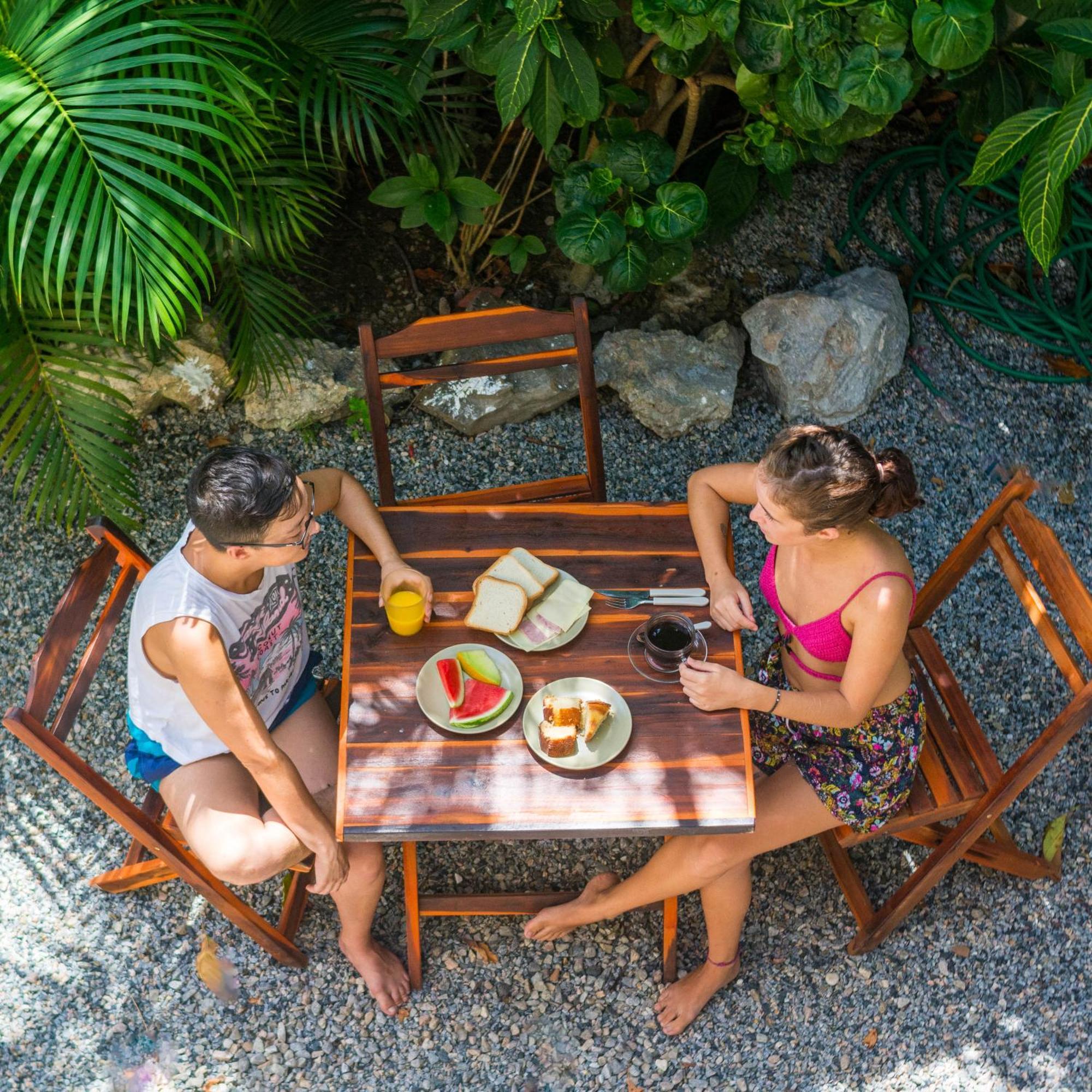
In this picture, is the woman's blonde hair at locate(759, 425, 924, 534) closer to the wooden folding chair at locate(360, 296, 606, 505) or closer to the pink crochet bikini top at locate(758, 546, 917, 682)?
the pink crochet bikini top at locate(758, 546, 917, 682)

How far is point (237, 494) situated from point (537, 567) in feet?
2.34

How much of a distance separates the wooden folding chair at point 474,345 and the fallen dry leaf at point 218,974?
135 cm

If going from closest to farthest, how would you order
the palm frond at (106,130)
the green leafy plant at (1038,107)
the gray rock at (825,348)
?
1. the palm frond at (106,130)
2. the green leafy plant at (1038,107)
3. the gray rock at (825,348)

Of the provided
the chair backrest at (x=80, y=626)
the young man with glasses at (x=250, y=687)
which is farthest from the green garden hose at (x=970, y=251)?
the chair backrest at (x=80, y=626)

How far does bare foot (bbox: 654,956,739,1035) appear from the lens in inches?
110

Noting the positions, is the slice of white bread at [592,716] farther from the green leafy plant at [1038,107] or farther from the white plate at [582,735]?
the green leafy plant at [1038,107]

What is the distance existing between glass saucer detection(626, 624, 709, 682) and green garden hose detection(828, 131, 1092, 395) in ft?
7.79

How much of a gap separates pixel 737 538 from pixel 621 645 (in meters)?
1.55

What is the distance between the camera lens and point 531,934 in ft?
9.43

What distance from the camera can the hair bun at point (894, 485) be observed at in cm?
225

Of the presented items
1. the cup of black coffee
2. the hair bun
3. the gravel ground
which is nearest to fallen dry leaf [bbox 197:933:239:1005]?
the gravel ground

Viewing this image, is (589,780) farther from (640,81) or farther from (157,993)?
(640,81)

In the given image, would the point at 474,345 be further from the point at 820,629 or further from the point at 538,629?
the point at 820,629

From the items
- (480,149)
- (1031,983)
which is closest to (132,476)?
(480,149)
